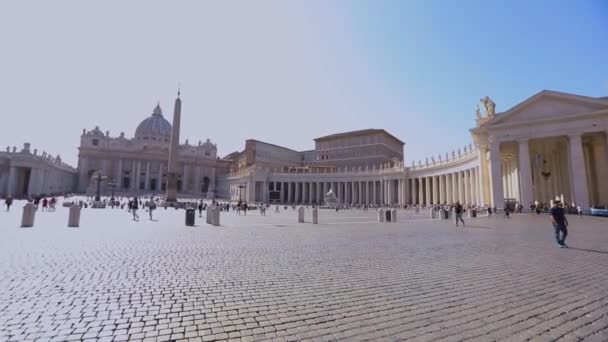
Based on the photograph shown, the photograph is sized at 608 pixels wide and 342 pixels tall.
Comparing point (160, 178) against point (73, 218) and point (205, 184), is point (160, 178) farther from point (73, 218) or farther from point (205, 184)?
point (73, 218)

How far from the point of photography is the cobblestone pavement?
3.27m

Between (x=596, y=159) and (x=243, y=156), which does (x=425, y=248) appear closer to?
(x=596, y=159)

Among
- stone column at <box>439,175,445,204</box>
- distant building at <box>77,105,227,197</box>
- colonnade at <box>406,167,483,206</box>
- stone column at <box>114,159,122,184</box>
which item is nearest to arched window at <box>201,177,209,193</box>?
distant building at <box>77,105,227,197</box>

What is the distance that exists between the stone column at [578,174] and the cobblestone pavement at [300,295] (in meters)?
27.3

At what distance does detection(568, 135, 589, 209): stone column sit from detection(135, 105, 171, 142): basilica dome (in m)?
112

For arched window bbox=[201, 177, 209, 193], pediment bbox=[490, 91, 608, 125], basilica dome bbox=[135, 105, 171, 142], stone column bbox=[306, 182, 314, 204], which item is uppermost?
basilica dome bbox=[135, 105, 171, 142]

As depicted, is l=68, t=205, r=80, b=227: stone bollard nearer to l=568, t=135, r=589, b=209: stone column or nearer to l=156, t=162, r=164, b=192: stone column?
l=568, t=135, r=589, b=209: stone column

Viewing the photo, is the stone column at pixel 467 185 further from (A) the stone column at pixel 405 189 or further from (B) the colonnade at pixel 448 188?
(A) the stone column at pixel 405 189

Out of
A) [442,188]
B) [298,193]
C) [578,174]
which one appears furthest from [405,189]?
[578,174]

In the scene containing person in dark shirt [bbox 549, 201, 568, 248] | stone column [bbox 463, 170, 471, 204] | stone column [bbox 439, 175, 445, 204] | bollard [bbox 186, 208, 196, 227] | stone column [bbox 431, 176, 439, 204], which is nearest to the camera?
person in dark shirt [bbox 549, 201, 568, 248]

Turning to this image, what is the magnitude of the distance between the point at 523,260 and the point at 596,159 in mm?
35560

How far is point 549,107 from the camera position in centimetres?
3061

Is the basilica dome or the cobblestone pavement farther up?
the basilica dome

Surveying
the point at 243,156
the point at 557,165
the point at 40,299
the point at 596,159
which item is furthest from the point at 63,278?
the point at 243,156
